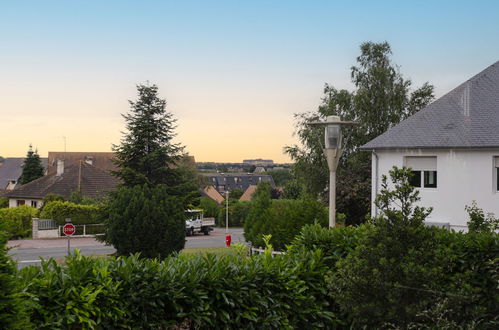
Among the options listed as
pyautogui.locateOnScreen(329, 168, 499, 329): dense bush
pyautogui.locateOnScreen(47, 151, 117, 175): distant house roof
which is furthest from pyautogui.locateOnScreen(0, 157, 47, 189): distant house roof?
pyautogui.locateOnScreen(329, 168, 499, 329): dense bush

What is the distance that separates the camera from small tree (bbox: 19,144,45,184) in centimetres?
6838

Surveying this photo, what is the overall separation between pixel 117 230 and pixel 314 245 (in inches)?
495

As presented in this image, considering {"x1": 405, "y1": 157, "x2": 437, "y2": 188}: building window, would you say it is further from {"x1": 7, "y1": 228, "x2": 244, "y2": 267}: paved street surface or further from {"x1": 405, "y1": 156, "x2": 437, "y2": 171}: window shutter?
{"x1": 7, "y1": 228, "x2": 244, "y2": 267}: paved street surface

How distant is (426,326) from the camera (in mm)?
7320

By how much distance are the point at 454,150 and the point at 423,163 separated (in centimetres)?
159

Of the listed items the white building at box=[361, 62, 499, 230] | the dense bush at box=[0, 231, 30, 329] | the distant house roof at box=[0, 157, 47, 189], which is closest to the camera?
the dense bush at box=[0, 231, 30, 329]

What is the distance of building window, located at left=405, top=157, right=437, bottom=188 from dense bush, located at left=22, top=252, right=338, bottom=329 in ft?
58.1

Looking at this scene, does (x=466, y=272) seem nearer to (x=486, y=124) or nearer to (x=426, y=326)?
(x=426, y=326)

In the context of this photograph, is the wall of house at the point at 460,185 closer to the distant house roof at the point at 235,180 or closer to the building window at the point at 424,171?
the building window at the point at 424,171

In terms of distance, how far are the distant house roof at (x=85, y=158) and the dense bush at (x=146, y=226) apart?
56.1m

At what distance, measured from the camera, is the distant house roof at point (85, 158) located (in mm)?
76938

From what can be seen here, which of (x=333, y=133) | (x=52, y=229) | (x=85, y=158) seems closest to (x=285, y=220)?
(x=333, y=133)

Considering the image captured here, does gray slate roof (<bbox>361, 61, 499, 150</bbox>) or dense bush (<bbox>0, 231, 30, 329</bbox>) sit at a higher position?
gray slate roof (<bbox>361, 61, 499, 150</bbox>)

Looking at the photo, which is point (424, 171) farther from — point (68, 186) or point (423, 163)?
point (68, 186)
